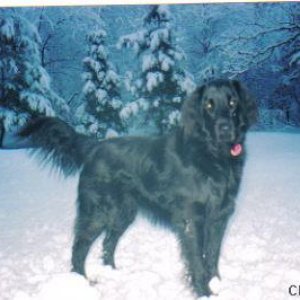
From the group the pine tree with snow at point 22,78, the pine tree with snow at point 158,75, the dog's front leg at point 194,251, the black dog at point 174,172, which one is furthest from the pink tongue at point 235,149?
the pine tree with snow at point 22,78

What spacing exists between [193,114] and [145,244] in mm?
874

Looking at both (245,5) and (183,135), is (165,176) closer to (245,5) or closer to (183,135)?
(183,135)

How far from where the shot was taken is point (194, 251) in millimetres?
2055

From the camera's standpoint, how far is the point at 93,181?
223 cm

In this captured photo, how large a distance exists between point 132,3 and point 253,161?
1412mm

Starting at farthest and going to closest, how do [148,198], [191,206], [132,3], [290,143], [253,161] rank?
1. [253,161]
2. [290,143]
3. [132,3]
4. [148,198]
5. [191,206]

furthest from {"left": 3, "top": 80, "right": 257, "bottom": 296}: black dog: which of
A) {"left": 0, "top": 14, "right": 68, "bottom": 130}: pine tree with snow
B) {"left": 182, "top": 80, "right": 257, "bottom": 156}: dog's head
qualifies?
{"left": 0, "top": 14, "right": 68, "bottom": 130}: pine tree with snow

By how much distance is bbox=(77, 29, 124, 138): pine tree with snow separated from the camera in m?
2.46

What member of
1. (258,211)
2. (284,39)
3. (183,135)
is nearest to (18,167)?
(183,135)

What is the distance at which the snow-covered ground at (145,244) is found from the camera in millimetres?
2084

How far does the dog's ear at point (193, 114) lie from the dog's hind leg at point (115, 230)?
1.84ft

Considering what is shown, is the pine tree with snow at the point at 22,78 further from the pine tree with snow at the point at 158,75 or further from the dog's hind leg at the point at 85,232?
the dog's hind leg at the point at 85,232

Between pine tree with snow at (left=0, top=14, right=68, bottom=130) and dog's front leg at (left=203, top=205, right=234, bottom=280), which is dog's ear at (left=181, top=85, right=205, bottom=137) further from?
pine tree with snow at (left=0, top=14, right=68, bottom=130)

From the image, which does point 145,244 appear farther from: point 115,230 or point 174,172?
point 174,172
